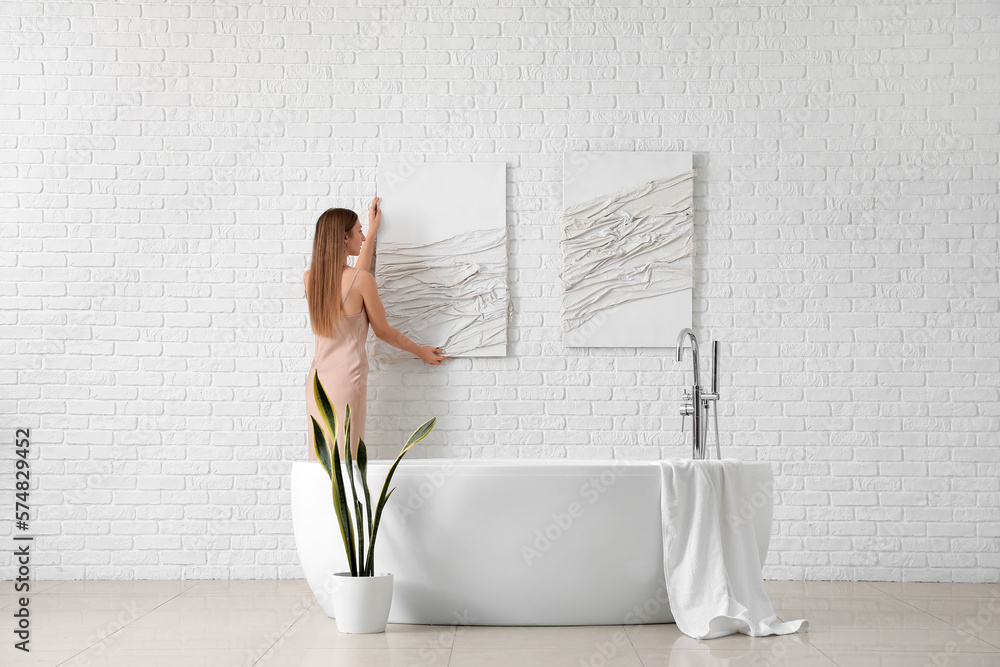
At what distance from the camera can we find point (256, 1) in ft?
11.4

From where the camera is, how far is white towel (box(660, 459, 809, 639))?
7.97 ft

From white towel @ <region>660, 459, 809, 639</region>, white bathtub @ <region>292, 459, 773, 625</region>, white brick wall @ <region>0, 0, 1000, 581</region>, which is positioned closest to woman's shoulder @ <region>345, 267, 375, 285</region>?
white brick wall @ <region>0, 0, 1000, 581</region>

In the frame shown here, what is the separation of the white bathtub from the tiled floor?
0.08m

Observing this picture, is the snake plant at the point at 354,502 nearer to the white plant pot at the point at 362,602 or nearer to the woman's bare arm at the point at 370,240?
the white plant pot at the point at 362,602

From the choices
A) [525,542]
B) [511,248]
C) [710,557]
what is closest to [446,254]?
[511,248]

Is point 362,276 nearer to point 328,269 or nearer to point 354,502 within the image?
point 328,269

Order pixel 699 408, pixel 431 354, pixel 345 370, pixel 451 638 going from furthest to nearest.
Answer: pixel 431 354 < pixel 345 370 < pixel 699 408 < pixel 451 638

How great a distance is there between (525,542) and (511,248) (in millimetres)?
1406

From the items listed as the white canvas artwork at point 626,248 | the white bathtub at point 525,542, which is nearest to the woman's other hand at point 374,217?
the white canvas artwork at point 626,248

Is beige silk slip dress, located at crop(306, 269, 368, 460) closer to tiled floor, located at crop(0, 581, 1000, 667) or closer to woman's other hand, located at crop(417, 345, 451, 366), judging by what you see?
woman's other hand, located at crop(417, 345, 451, 366)

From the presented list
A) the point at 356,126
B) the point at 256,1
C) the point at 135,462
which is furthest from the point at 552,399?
the point at 256,1

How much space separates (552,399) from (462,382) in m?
0.39

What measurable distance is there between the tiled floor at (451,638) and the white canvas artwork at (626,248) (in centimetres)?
122

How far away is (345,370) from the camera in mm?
3145
